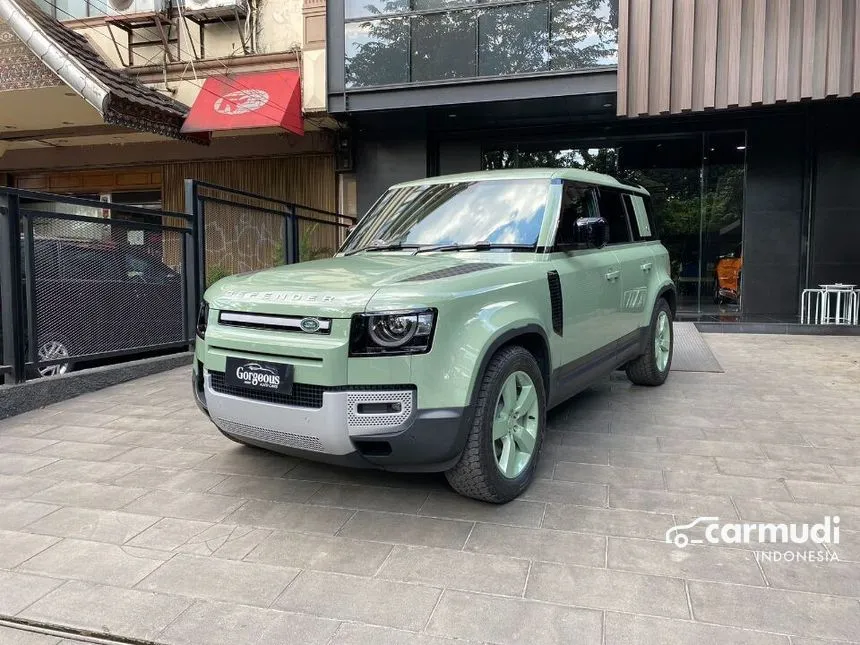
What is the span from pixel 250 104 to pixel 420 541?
10.2m

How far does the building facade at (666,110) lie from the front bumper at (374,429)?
850 centimetres

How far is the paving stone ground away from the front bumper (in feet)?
1.33

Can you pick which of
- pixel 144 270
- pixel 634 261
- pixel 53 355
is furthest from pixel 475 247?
pixel 144 270

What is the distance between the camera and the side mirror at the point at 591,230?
13.3 ft

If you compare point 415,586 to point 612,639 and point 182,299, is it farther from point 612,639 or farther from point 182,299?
point 182,299

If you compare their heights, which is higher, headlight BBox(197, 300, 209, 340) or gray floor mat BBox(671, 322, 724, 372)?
headlight BBox(197, 300, 209, 340)

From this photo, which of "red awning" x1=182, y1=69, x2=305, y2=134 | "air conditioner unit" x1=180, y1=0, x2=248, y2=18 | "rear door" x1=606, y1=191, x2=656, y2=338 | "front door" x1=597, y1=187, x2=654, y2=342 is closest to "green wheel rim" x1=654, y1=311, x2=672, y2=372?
"rear door" x1=606, y1=191, x2=656, y2=338

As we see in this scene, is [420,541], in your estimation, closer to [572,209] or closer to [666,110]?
[572,209]

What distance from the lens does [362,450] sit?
3000 mm

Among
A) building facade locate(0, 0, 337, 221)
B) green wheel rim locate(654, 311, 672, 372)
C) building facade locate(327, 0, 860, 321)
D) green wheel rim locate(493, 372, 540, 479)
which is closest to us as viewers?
green wheel rim locate(493, 372, 540, 479)

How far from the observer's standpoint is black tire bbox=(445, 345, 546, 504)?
313 centimetres

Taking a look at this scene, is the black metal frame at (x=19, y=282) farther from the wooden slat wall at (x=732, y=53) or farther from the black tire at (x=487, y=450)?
the wooden slat wall at (x=732, y=53)

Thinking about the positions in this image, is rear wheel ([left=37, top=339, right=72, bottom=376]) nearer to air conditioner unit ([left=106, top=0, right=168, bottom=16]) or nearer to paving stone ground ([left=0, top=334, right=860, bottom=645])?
paving stone ground ([left=0, top=334, right=860, bottom=645])

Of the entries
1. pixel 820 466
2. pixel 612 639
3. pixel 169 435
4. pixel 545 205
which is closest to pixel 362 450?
pixel 612 639
